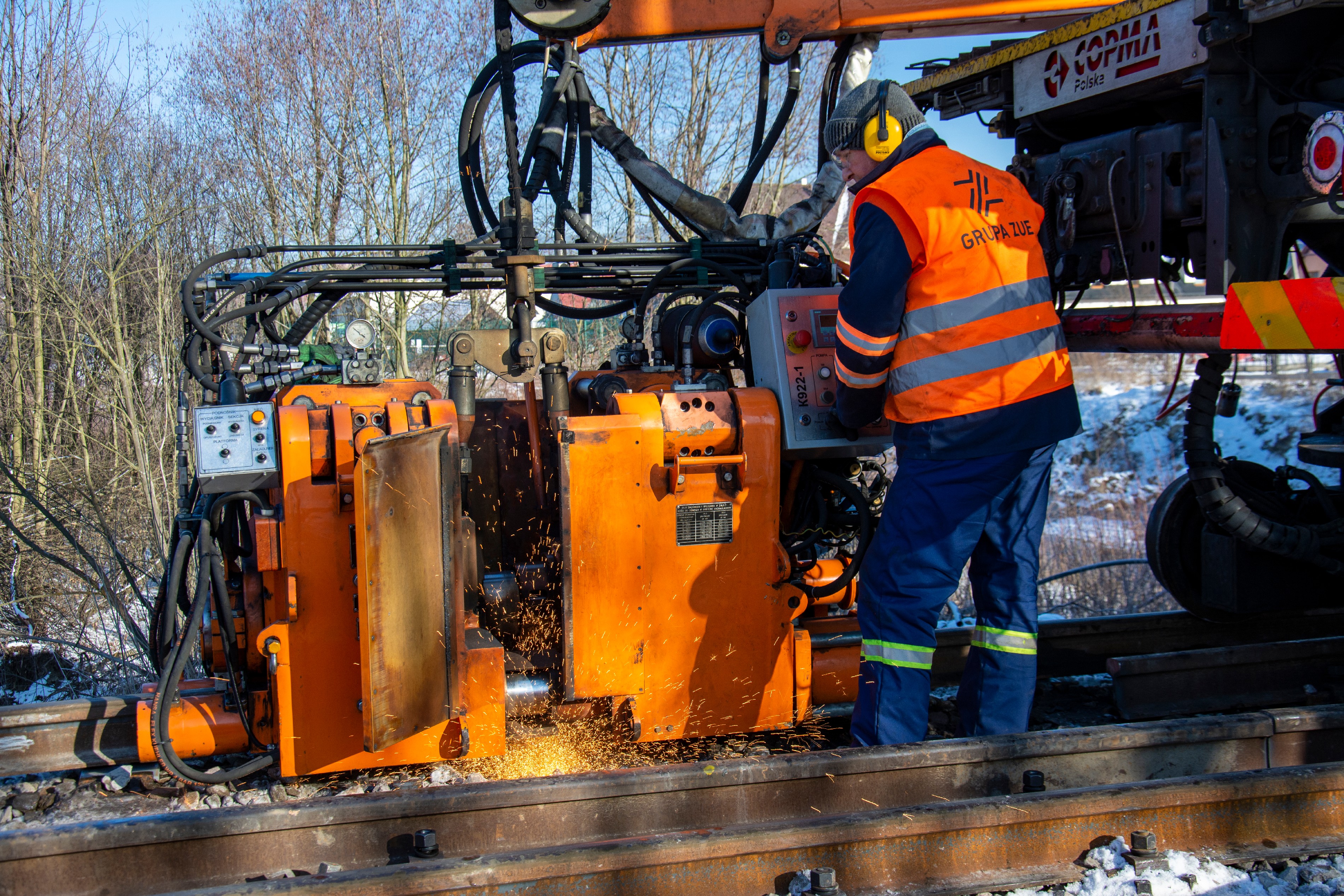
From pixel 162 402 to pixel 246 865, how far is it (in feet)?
30.2

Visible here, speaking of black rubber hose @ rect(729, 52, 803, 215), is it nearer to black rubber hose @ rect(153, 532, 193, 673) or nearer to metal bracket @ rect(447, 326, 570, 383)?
metal bracket @ rect(447, 326, 570, 383)

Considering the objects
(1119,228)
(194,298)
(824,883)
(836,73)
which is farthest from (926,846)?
(836,73)

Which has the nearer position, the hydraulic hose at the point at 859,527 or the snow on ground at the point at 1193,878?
the snow on ground at the point at 1193,878

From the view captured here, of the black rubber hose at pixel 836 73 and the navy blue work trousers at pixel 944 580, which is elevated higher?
the black rubber hose at pixel 836 73

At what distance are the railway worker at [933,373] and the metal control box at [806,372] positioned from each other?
0.90 ft

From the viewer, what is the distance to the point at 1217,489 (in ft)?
12.4

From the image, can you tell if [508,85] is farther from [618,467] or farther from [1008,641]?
[1008,641]

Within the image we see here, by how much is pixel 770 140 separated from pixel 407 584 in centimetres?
323

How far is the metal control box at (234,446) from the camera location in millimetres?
3088

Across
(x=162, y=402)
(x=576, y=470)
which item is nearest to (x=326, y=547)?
(x=576, y=470)

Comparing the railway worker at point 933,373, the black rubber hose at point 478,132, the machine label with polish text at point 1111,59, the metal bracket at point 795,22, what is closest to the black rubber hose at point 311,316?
the black rubber hose at point 478,132

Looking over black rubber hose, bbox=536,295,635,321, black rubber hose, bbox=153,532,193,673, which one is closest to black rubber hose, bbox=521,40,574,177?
black rubber hose, bbox=536,295,635,321

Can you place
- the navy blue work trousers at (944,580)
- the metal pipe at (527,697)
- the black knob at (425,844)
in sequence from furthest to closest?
1. the metal pipe at (527,697)
2. the navy blue work trousers at (944,580)
3. the black knob at (425,844)

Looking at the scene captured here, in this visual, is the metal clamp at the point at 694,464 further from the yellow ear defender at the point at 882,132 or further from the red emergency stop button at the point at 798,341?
the yellow ear defender at the point at 882,132
